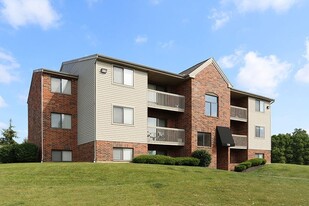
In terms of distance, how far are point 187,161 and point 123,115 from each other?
6.00 metres

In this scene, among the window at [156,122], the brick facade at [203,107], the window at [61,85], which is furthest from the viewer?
the window at [156,122]

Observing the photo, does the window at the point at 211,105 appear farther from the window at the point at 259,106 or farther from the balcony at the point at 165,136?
the window at the point at 259,106

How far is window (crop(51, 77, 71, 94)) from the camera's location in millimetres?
23831

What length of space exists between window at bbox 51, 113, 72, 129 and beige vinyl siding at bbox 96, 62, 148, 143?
136 inches

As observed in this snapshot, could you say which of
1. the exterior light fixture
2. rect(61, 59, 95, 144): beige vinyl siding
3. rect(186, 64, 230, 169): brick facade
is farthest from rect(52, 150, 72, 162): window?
rect(186, 64, 230, 169): brick facade

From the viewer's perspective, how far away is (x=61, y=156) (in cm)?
2361

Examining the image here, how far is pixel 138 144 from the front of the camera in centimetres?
2383

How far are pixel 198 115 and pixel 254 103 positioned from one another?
10982 millimetres

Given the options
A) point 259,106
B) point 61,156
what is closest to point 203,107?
point 259,106

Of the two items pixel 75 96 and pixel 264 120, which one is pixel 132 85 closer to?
pixel 75 96

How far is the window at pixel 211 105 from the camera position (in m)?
28.2

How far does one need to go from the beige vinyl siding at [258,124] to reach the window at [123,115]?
52.2 feet

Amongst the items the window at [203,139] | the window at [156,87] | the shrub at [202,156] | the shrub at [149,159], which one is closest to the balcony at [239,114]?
the window at [203,139]

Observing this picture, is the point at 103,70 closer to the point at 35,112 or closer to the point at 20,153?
the point at 35,112
